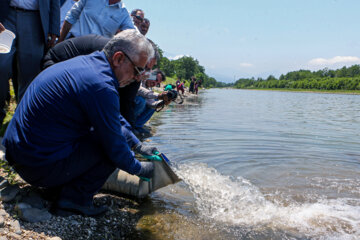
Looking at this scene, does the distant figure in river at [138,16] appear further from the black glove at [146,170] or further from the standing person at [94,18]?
the black glove at [146,170]

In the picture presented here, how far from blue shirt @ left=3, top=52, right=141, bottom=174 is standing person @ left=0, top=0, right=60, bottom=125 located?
130 centimetres

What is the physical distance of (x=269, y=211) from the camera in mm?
3354

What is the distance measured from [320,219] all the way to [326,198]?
72 cm

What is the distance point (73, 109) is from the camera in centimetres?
213

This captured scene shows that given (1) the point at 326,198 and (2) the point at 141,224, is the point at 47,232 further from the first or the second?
(1) the point at 326,198

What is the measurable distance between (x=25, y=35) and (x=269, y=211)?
10.8ft

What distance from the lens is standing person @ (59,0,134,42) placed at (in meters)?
4.23

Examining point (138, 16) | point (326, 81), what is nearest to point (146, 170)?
point (138, 16)

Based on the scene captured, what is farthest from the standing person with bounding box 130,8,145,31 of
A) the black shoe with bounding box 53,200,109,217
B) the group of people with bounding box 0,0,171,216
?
the black shoe with bounding box 53,200,109,217

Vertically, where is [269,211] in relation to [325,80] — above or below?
below

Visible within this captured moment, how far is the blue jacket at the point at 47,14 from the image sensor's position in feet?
10.5

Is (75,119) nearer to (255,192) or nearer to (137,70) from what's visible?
(137,70)

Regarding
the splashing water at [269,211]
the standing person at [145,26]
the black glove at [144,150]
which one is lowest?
the splashing water at [269,211]

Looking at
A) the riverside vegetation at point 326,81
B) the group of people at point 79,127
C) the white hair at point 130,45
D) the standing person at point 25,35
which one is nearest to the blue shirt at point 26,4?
the standing person at point 25,35
